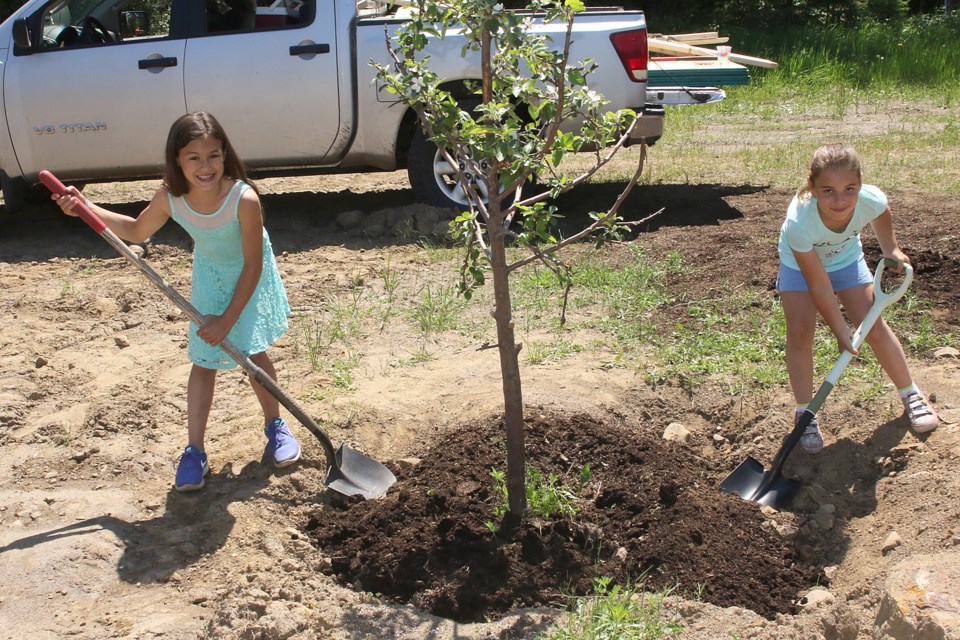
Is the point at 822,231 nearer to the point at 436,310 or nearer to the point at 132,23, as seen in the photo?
the point at 436,310

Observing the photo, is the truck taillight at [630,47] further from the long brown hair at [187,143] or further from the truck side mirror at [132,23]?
the long brown hair at [187,143]

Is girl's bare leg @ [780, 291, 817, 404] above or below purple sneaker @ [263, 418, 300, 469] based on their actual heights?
above

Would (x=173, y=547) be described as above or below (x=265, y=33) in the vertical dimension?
below

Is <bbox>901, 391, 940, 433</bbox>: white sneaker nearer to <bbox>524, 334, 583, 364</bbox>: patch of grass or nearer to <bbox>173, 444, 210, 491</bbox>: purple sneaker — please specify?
<bbox>524, 334, 583, 364</bbox>: patch of grass

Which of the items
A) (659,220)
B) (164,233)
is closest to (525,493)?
(659,220)

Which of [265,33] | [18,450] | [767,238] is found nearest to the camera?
[18,450]

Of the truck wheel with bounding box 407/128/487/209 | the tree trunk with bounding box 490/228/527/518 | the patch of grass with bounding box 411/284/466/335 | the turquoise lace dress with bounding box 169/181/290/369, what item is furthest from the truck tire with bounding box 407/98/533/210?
the tree trunk with bounding box 490/228/527/518

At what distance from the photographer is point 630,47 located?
7.27 metres

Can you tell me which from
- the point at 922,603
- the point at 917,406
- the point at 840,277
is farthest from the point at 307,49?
the point at 922,603

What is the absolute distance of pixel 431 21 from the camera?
3.12 m

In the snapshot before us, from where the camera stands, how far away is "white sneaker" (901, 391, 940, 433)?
398 centimetres

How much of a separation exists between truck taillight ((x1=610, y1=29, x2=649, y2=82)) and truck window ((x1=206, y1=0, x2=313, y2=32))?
226 cm

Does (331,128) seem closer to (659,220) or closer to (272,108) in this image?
(272,108)

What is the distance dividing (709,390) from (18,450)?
10.00 feet
